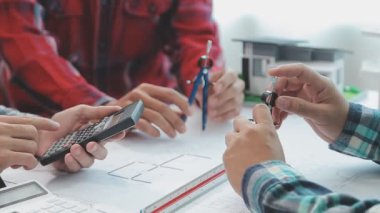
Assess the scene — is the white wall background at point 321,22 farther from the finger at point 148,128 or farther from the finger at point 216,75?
the finger at point 148,128

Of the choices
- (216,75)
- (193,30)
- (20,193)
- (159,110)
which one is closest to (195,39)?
(193,30)

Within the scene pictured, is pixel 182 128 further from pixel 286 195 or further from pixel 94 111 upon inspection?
pixel 286 195

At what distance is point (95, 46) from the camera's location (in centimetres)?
117

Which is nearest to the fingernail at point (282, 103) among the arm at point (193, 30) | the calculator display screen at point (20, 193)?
the calculator display screen at point (20, 193)

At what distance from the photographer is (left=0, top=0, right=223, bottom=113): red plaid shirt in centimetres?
103

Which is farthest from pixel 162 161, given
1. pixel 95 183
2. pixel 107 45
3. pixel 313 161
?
pixel 107 45

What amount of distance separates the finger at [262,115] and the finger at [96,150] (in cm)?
22

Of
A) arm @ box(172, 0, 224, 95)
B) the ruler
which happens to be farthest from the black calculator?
arm @ box(172, 0, 224, 95)

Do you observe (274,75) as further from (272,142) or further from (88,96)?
(88,96)

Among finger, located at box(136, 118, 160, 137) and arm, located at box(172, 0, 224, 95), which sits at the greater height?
arm, located at box(172, 0, 224, 95)

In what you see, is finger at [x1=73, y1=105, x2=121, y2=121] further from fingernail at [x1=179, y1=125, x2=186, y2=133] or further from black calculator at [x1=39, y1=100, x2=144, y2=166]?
fingernail at [x1=179, y1=125, x2=186, y2=133]

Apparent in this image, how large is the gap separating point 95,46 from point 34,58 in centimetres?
18

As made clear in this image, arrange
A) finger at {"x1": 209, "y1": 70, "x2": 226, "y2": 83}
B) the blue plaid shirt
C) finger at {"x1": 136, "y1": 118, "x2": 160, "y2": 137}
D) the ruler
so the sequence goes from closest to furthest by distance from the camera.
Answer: the blue plaid shirt → the ruler → finger at {"x1": 136, "y1": 118, "x2": 160, "y2": 137} → finger at {"x1": 209, "y1": 70, "x2": 226, "y2": 83}

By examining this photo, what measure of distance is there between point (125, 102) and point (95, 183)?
0.84 feet
